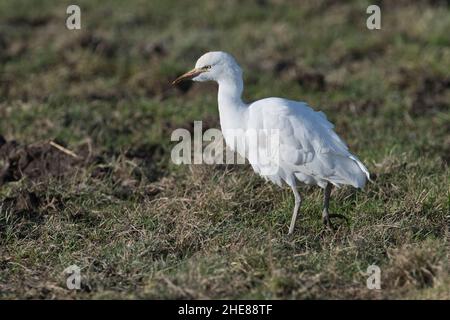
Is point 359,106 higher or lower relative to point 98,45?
lower

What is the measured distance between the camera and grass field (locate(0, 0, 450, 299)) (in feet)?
17.3

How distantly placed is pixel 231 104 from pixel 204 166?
3.18ft

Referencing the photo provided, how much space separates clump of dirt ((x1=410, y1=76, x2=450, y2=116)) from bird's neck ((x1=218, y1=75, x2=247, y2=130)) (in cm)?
361

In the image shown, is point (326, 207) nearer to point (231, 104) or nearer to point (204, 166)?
point (231, 104)

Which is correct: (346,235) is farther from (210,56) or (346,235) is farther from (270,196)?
(210,56)

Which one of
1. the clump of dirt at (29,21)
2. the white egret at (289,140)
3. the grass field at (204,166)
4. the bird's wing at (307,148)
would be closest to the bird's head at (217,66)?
the white egret at (289,140)

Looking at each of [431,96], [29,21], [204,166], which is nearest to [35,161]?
[204,166]

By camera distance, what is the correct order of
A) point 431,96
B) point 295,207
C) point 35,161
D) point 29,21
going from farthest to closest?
point 29,21
point 431,96
point 35,161
point 295,207

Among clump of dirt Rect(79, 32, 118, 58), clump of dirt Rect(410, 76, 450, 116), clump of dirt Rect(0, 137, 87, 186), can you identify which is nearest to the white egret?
clump of dirt Rect(0, 137, 87, 186)

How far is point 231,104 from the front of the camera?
6031 mm

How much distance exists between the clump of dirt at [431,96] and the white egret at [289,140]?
352 cm

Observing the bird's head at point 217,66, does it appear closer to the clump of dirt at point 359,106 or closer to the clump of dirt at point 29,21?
the clump of dirt at point 359,106

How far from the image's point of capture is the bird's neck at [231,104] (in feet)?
19.7
